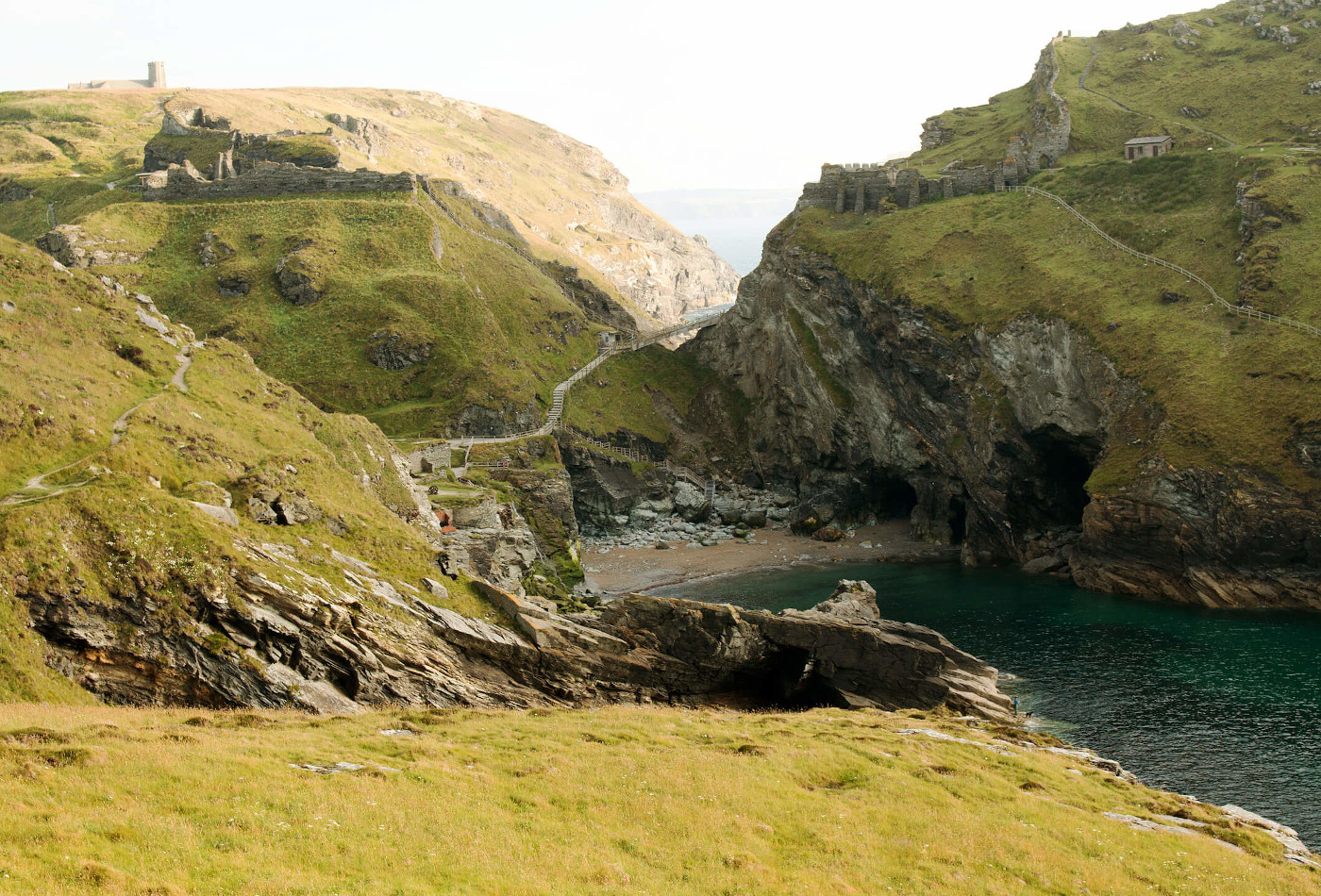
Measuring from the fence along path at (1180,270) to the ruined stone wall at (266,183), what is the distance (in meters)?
86.4

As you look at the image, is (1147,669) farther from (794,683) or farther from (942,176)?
(942,176)

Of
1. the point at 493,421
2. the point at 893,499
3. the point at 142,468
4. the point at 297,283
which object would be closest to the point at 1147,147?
the point at 893,499

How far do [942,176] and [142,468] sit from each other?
379ft

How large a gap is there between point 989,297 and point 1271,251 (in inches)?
1070

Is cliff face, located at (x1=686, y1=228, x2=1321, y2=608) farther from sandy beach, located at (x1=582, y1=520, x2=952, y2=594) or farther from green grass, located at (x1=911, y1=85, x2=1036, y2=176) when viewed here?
green grass, located at (x1=911, y1=85, x2=1036, y2=176)

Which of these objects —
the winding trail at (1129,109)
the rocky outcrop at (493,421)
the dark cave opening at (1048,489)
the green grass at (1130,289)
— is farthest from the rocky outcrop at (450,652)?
the winding trail at (1129,109)

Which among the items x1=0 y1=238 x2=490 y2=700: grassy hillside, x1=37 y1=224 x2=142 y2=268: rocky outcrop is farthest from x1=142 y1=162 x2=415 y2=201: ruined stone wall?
x1=0 y1=238 x2=490 y2=700: grassy hillside

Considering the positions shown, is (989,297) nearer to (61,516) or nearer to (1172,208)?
Answer: (1172,208)

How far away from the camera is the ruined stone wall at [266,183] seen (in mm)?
137750

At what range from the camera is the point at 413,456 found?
95.1 metres

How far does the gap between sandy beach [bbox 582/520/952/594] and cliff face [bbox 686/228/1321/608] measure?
6.10m

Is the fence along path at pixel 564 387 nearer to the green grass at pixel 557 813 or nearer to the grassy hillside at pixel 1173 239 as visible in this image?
the grassy hillside at pixel 1173 239

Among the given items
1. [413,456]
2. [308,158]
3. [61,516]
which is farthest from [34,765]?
[308,158]

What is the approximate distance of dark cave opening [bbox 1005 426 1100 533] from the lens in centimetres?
10462
